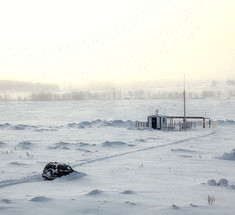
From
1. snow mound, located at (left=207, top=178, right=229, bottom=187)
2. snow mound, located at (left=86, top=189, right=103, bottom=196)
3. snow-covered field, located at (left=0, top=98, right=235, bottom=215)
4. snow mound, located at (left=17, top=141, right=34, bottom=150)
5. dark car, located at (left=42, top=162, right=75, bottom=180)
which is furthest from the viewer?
snow mound, located at (left=17, top=141, right=34, bottom=150)

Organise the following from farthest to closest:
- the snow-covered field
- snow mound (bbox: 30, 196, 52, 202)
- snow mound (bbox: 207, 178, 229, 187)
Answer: snow mound (bbox: 207, 178, 229, 187)
snow mound (bbox: 30, 196, 52, 202)
the snow-covered field

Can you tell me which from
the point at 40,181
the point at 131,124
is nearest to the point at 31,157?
the point at 40,181

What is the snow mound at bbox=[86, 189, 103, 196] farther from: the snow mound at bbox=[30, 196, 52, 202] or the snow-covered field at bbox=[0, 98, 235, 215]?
the snow mound at bbox=[30, 196, 52, 202]

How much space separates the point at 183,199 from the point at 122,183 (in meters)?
3.42

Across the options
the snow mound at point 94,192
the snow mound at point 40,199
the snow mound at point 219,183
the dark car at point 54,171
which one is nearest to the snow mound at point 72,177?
the dark car at point 54,171

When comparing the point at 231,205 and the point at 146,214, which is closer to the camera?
the point at 146,214

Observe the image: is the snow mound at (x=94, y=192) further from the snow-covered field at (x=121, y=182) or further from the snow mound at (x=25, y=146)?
the snow mound at (x=25, y=146)

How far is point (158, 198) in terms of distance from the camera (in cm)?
1101

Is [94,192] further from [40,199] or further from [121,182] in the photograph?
[121,182]

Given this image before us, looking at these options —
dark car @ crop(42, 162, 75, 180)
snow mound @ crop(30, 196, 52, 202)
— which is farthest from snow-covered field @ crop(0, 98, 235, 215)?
dark car @ crop(42, 162, 75, 180)

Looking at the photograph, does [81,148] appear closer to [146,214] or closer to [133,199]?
[133,199]

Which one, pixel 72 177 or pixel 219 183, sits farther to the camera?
pixel 72 177

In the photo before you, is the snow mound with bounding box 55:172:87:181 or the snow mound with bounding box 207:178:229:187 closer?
the snow mound with bounding box 207:178:229:187

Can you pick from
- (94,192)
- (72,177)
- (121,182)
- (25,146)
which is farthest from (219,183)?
(25,146)
